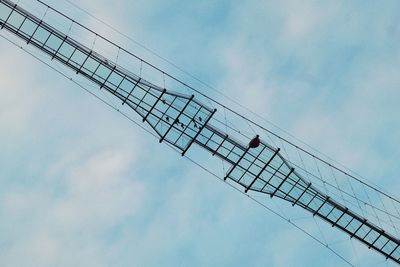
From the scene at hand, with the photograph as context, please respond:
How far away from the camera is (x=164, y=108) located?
37594mm

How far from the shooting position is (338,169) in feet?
135

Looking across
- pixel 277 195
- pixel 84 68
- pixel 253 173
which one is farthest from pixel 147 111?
pixel 277 195

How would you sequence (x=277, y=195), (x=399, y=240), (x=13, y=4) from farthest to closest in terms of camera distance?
(x=399, y=240), (x=277, y=195), (x=13, y=4)

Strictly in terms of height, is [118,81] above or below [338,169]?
below

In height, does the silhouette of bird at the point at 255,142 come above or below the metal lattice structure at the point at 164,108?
above

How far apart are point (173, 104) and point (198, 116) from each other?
181 cm

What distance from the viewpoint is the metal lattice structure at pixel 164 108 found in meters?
37.3

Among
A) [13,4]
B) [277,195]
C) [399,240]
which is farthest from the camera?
[399,240]

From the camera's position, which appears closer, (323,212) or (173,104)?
(173,104)

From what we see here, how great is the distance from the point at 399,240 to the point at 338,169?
747 centimetres

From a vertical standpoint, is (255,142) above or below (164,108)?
above

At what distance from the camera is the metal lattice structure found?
37281 mm

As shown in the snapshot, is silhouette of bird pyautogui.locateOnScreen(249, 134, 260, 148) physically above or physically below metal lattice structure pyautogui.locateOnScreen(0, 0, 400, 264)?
above

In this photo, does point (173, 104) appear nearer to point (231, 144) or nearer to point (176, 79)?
Result: point (176, 79)
